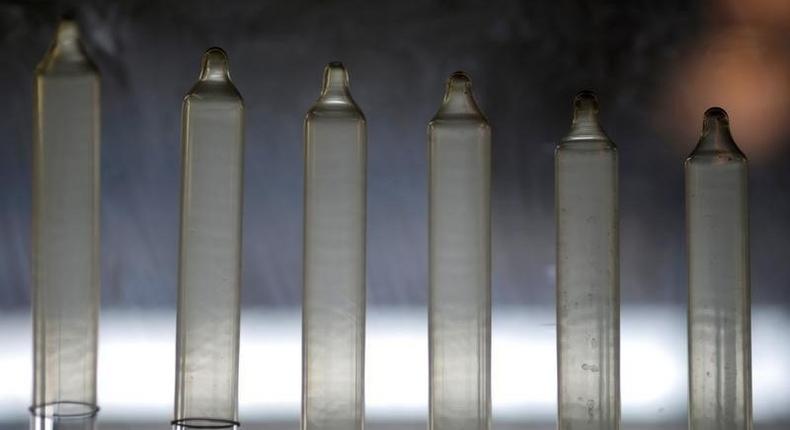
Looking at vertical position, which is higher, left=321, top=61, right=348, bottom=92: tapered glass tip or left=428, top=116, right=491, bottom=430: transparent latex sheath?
left=321, top=61, right=348, bottom=92: tapered glass tip

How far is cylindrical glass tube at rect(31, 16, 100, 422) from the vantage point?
2.87ft

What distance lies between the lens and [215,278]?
0.93 meters

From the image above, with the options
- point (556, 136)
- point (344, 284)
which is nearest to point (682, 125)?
point (556, 136)

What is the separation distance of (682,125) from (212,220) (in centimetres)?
59

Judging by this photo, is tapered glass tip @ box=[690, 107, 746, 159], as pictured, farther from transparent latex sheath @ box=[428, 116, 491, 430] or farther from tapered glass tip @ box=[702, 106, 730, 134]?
transparent latex sheath @ box=[428, 116, 491, 430]

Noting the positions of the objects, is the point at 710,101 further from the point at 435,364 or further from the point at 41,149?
the point at 41,149

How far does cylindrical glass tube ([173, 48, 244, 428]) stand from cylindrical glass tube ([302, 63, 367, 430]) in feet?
0.20

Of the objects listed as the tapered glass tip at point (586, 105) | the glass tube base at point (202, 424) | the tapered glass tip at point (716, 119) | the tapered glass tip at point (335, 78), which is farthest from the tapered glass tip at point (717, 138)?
the glass tube base at point (202, 424)

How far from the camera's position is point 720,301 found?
984mm

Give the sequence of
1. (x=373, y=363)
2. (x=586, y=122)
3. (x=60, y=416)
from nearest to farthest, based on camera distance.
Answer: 1. (x=60, y=416)
2. (x=586, y=122)
3. (x=373, y=363)

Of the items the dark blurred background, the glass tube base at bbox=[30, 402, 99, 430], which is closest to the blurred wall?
the dark blurred background

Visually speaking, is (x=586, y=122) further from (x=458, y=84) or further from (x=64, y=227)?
(x=64, y=227)

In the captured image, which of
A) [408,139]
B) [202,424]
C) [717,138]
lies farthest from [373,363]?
[717,138]

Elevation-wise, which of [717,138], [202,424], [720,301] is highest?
[717,138]
